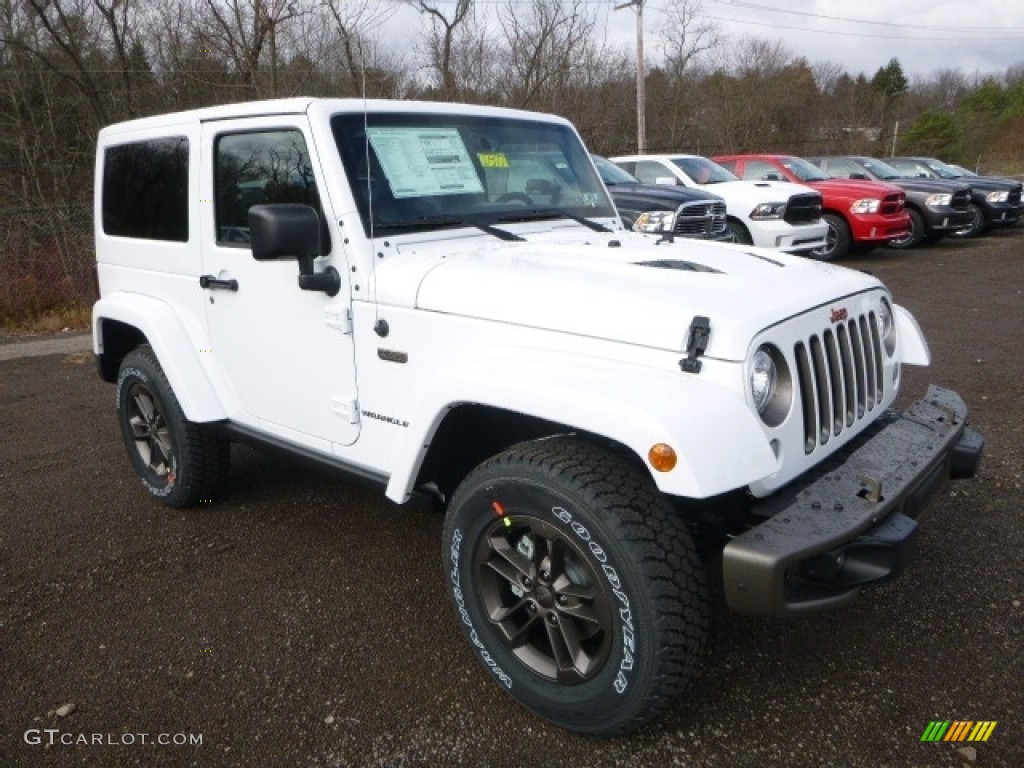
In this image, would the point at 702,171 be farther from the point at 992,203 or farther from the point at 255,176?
the point at 255,176

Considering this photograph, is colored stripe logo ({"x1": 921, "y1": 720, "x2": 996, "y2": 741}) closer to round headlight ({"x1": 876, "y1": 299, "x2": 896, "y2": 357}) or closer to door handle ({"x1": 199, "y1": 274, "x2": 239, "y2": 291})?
round headlight ({"x1": 876, "y1": 299, "x2": 896, "y2": 357})

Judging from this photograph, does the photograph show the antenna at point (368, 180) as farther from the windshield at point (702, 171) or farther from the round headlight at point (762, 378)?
the windshield at point (702, 171)

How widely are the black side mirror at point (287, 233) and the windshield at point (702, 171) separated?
10.4 m

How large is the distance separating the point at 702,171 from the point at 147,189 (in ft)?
33.8

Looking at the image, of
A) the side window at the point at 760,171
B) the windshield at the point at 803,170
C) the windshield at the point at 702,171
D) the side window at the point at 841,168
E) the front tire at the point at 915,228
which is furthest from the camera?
the side window at the point at 841,168

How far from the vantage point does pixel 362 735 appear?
8.23 feet

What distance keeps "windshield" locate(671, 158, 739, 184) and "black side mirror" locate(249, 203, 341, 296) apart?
410 inches

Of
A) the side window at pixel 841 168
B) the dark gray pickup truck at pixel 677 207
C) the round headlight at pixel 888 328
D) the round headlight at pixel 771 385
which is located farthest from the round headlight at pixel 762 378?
the side window at pixel 841 168

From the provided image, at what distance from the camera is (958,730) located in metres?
2.43

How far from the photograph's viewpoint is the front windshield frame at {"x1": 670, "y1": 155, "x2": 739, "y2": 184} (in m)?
12.4

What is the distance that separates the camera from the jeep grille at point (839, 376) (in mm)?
2389

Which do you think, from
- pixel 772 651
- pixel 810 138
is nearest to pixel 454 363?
pixel 772 651

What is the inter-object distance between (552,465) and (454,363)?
0.52 metres

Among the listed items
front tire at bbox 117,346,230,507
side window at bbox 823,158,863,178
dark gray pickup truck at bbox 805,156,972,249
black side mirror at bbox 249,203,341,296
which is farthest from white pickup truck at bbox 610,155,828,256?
black side mirror at bbox 249,203,341,296
